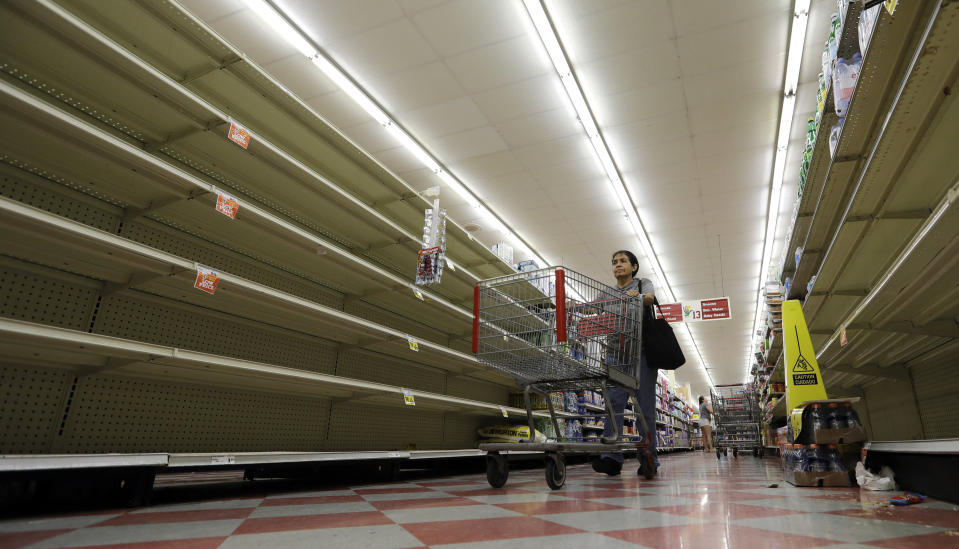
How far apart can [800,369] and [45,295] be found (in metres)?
3.89

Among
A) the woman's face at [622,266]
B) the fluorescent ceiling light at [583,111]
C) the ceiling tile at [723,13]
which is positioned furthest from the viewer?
the fluorescent ceiling light at [583,111]

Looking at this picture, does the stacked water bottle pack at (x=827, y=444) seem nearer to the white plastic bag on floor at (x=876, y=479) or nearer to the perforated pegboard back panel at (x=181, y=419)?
the white plastic bag on floor at (x=876, y=479)

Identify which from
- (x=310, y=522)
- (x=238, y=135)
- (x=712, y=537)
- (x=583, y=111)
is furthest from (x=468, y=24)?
(x=712, y=537)

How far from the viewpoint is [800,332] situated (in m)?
2.84

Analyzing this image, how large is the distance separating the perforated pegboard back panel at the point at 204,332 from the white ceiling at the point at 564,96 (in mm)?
3005

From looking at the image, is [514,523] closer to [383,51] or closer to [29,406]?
[29,406]

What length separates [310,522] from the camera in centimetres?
150

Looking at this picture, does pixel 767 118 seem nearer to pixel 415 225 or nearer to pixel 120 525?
pixel 415 225

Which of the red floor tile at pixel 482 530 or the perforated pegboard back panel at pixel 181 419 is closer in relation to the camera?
the red floor tile at pixel 482 530

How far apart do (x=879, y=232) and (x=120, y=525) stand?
10.4 feet

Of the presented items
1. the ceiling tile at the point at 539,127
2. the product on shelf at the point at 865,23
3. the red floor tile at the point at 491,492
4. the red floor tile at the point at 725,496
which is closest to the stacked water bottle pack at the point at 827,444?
the red floor tile at the point at 725,496

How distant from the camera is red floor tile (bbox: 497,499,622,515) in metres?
1.71

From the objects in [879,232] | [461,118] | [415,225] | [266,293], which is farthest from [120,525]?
[461,118]

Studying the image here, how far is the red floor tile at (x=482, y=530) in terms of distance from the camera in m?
1.23
